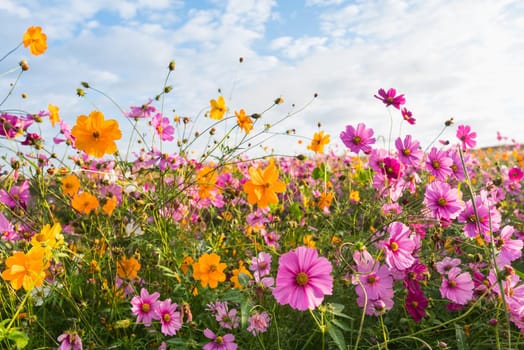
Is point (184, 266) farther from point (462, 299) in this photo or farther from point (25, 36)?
point (25, 36)

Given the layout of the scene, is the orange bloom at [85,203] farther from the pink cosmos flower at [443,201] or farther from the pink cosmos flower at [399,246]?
the pink cosmos flower at [443,201]

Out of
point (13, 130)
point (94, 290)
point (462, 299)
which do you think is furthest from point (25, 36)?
point (462, 299)

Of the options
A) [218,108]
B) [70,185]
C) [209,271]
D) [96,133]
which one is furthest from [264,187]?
[70,185]

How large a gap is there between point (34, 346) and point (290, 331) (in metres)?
0.89

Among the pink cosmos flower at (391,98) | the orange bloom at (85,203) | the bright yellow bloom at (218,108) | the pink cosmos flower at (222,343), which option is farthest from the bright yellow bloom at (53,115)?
the pink cosmos flower at (391,98)

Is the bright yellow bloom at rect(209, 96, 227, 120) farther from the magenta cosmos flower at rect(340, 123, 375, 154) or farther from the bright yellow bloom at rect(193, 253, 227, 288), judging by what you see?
the bright yellow bloom at rect(193, 253, 227, 288)

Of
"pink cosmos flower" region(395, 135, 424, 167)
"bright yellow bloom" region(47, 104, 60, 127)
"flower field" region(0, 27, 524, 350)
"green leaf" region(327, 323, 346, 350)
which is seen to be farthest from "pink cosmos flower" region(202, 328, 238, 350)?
"bright yellow bloom" region(47, 104, 60, 127)

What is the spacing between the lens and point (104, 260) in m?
1.72

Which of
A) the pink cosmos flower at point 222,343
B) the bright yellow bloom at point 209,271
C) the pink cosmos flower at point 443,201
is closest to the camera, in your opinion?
the pink cosmos flower at point 222,343

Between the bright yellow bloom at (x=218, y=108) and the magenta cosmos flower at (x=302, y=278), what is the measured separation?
1.12m

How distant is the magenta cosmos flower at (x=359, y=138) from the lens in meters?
1.84

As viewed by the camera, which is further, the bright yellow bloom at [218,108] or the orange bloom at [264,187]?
the bright yellow bloom at [218,108]

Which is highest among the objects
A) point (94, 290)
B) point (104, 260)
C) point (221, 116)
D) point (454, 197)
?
point (221, 116)

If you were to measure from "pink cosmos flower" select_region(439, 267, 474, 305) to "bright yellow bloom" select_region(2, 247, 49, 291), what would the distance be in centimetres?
125
